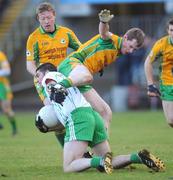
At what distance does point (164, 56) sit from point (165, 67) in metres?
0.27

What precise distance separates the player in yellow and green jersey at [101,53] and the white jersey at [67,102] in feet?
0.68

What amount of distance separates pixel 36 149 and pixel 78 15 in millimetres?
15699

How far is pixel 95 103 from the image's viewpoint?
11.5 metres

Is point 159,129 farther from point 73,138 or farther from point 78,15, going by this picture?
point 78,15

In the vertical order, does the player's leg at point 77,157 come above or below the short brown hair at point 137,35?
below

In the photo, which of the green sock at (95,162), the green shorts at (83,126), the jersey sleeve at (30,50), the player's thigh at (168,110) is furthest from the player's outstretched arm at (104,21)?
the player's thigh at (168,110)

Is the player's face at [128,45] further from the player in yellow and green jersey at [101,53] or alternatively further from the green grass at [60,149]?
the green grass at [60,149]

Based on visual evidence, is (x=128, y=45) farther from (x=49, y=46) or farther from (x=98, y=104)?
(x=49, y=46)

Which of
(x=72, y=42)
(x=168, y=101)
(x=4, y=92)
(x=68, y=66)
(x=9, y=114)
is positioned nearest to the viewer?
(x=68, y=66)

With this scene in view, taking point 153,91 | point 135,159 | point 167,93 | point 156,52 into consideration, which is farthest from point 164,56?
point 135,159

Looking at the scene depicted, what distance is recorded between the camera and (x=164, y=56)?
13.1 metres

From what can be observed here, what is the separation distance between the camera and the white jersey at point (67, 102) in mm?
10164

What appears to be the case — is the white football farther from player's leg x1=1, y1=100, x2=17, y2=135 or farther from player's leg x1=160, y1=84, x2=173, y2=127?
player's leg x1=1, y1=100, x2=17, y2=135

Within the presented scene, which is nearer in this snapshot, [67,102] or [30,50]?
[67,102]
